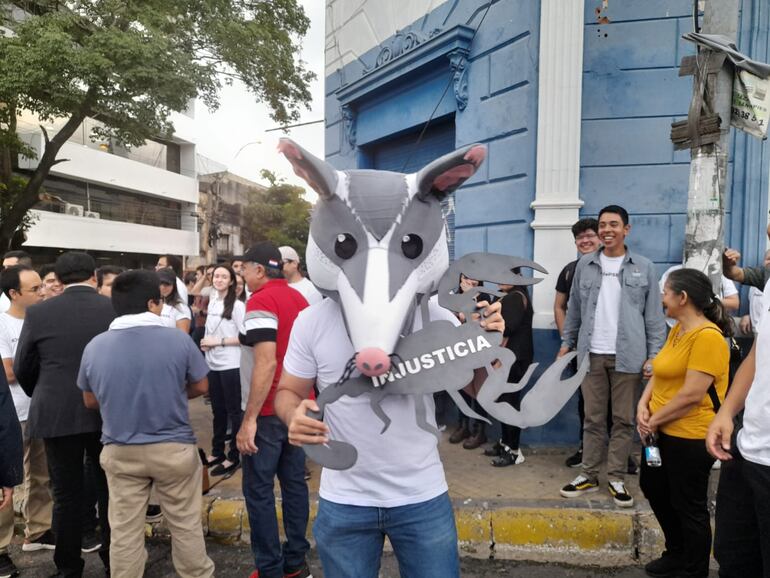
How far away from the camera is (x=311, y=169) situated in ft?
5.14

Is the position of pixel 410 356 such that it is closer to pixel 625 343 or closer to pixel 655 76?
pixel 625 343

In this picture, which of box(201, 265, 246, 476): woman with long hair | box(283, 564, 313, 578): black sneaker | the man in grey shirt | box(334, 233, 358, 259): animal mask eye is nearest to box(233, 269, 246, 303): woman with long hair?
box(201, 265, 246, 476): woman with long hair

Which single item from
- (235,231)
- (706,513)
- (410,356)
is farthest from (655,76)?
(235,231)

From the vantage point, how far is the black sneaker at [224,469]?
4.35 meters

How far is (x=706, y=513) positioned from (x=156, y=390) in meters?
2.93

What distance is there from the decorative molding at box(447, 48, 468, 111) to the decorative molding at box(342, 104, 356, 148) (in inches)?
82.6

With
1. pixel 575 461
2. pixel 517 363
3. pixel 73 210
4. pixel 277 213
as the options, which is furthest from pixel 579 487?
pixel 277 213

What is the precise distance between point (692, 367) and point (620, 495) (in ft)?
4.43

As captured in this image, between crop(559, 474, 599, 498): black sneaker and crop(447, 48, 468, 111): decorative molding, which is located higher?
crop(447, 48, 468, 111): decorative molding

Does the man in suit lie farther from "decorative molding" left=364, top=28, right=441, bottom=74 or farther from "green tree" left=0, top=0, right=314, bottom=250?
"green tree" left=0, top=0, right=314, bottom=250

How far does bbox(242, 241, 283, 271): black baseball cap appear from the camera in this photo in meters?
3.17

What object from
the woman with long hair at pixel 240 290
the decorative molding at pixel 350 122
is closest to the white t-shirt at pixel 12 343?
the woman with long hair at pixel 240 290

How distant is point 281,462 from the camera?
9.82 ft

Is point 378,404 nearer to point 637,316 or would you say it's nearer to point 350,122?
point 637,316
